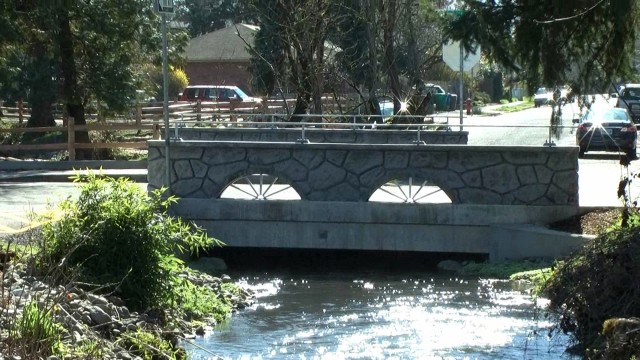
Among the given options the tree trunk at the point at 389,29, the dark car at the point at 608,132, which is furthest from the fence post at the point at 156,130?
the dark car at the point at 608,132

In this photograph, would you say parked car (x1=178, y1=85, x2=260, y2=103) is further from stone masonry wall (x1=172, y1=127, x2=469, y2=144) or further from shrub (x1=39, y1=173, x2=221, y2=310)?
shrub (x1=39, y1=173, x2=221, y2=310)

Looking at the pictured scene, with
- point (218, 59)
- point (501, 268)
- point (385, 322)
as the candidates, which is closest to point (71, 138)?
point (501, 268)

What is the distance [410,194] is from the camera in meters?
18.0

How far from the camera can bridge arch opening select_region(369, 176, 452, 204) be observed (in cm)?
1798

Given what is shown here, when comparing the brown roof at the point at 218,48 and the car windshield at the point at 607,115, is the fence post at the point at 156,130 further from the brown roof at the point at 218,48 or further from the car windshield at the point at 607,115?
the brown roof at the point at 218,48

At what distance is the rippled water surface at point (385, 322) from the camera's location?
11.4 m

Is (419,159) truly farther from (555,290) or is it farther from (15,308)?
(15,308)

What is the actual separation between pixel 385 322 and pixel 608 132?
18.4m

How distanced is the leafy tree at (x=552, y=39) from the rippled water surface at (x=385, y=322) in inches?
111

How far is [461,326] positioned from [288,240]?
221 inches

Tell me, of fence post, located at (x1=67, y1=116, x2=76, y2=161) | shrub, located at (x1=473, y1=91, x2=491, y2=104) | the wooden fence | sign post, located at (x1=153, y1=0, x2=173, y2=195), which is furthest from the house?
sign post, located at (x1=153, y1=0, x2=173, y2=195)

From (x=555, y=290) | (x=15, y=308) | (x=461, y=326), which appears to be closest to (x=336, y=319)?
(x=461, y=326)

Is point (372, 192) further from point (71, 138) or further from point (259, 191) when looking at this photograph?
point (71, 138)

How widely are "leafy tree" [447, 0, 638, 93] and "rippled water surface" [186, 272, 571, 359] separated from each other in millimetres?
2827
